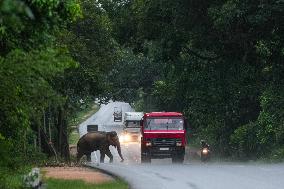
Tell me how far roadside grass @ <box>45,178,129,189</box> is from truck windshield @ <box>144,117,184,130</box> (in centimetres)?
1250

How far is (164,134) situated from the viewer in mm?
33312

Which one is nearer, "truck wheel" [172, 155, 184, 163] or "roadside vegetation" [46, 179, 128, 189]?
"roadside vegetation" [46, 179, 128, 189]

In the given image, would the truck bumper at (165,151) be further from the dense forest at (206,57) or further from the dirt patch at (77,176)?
the dirt patch at (77,176)

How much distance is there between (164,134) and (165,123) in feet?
2.01

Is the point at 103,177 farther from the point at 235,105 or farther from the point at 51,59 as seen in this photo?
the point at 235,105

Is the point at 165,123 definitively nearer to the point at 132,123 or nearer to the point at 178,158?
the point at 178,158

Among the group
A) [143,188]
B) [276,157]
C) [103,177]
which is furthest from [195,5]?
[143,188]

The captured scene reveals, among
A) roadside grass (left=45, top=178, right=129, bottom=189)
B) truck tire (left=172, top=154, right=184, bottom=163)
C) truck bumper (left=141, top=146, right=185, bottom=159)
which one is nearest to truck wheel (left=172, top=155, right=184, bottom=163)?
truck tire (left=172, top=154, right=184, bottom=163)

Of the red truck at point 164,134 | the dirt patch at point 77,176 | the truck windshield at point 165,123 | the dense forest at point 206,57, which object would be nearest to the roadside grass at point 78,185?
the dirt patch at point 77,176

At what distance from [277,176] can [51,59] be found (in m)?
12.3

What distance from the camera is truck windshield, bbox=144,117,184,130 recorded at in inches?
1316

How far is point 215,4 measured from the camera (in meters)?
33.7

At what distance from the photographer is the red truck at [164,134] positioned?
33.3 metres

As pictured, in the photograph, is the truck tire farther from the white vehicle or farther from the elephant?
the white vehicle
